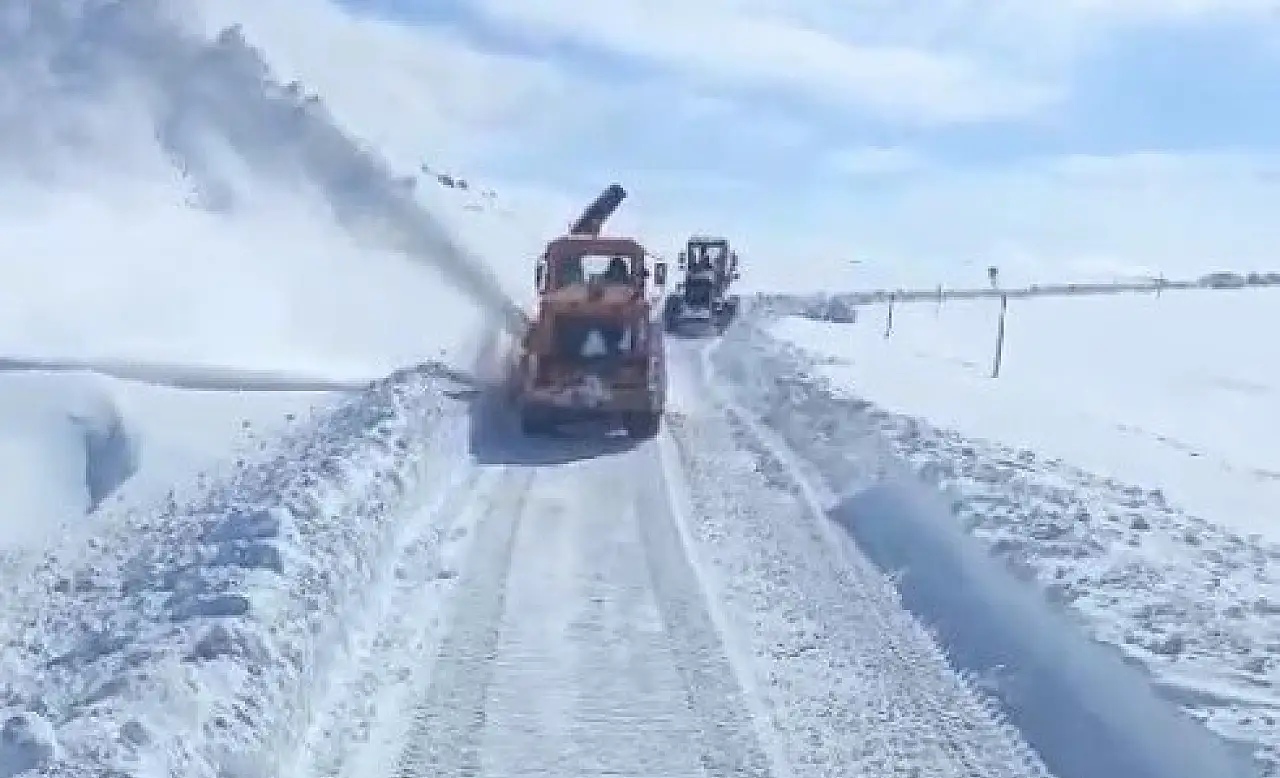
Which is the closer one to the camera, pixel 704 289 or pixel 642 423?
pixel 642 423

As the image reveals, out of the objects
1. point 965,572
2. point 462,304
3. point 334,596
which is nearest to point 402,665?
point 334,596

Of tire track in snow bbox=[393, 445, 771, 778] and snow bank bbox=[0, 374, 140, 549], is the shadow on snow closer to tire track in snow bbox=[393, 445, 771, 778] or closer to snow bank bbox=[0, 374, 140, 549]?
tire track in snow bbox=[393, 445, 771, 778]

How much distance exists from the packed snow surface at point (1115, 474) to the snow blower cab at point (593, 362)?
6.53 ft

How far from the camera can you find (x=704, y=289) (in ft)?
148

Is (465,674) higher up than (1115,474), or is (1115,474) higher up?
(1115,474)

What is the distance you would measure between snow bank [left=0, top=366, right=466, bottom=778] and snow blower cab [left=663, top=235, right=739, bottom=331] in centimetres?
A: 2723

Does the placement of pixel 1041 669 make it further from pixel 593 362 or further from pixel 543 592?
pixel 593 362

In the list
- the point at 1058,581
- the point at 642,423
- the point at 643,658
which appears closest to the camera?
the point at 643,658

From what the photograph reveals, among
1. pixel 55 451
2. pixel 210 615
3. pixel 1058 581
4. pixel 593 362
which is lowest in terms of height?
pixel 55 451

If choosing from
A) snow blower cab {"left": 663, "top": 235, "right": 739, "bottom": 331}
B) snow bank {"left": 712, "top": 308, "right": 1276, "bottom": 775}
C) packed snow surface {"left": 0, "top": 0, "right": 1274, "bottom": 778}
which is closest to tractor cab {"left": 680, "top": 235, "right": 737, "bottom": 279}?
snow blower cab {"left": 663, "top": 235, "right": 739, "bottom": 331}

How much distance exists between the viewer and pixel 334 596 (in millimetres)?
10156

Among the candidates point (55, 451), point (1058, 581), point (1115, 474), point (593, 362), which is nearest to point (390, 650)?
point (1058, 581)

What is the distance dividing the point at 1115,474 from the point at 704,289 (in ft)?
90.2

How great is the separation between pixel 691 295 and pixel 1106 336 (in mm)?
18619
